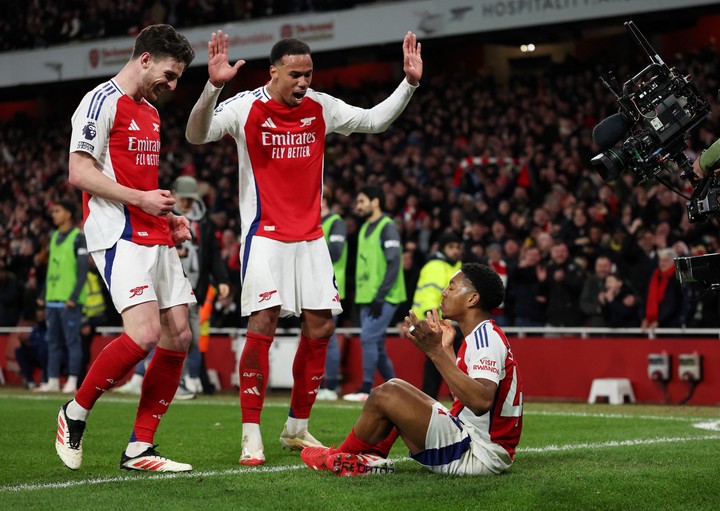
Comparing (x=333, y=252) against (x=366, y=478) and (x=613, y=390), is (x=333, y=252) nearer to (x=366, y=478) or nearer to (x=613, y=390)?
(x=613, y=390)

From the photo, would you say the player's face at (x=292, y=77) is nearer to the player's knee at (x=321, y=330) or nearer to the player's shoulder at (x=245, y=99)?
the player's shoulder at (x=245, y=99)

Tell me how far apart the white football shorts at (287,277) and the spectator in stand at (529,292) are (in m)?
7.53

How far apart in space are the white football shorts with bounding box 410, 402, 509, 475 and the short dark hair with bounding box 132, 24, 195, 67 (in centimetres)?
244

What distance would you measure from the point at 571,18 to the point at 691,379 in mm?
9590

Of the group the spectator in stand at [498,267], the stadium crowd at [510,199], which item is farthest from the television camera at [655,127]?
the spectator in stand at [498,267]

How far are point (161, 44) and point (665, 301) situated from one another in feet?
27.3

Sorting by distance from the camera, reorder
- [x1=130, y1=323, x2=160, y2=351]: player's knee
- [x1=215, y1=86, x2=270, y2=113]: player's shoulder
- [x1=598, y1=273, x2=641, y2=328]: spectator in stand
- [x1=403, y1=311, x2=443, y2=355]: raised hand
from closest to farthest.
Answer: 1. [x1=403, y1=311, x2=443, y2=355]: raised hand
2. [x1=130, y1=323, x2=160, y2=351]: player's knee
3. [x1=215, y1=86, x2=270, y2=113]: player's shoulder
4. [x1=598, y1=273, x2=641, y2=328]: spectator in stand

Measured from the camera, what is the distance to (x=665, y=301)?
1299 cm

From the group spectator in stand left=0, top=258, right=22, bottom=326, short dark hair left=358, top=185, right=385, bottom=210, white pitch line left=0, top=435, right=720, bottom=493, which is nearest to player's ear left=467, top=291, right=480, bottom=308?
white pitch line left=0, top=435, right=720, bottom=493

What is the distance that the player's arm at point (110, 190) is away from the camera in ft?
19.6

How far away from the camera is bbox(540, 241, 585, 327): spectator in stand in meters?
13.8

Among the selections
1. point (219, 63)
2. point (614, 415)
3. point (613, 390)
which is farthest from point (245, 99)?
point (613, 390)

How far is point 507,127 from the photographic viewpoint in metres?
20.7

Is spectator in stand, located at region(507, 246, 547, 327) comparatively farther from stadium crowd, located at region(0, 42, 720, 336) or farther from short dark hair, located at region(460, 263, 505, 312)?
short dark hair, located at region(460, 263, 505, 312)
